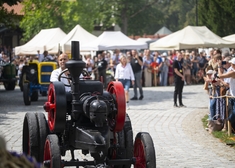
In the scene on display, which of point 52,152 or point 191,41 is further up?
point 191,41

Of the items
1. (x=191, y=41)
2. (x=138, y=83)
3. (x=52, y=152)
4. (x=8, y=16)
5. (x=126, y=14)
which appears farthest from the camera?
(x=126, y=14)

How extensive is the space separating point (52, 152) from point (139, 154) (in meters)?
0.97

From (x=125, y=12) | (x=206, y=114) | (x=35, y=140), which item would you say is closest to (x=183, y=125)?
(x=206, y=114)

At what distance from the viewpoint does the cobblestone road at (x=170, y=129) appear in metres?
9.23

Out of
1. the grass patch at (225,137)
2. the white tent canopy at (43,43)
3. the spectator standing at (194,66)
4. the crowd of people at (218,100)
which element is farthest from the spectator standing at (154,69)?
the grass patch at (225,137)

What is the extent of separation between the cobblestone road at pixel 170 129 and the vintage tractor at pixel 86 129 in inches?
21.2

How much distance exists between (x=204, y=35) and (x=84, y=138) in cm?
2705

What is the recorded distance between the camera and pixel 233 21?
44312 mm

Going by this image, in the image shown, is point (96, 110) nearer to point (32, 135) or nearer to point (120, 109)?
point (120, 109)

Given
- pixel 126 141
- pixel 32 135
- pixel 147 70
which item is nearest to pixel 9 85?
pixel 147 70

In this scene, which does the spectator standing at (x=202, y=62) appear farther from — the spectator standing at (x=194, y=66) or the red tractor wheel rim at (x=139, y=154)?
the red tractor wheel rim at (x=139, y=154)

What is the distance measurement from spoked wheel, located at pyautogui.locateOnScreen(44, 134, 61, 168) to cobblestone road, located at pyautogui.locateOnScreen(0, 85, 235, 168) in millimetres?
525

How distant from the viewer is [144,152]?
20.4 ft

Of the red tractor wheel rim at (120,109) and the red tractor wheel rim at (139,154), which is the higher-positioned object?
the red tractor wheel rim at (120,109)
